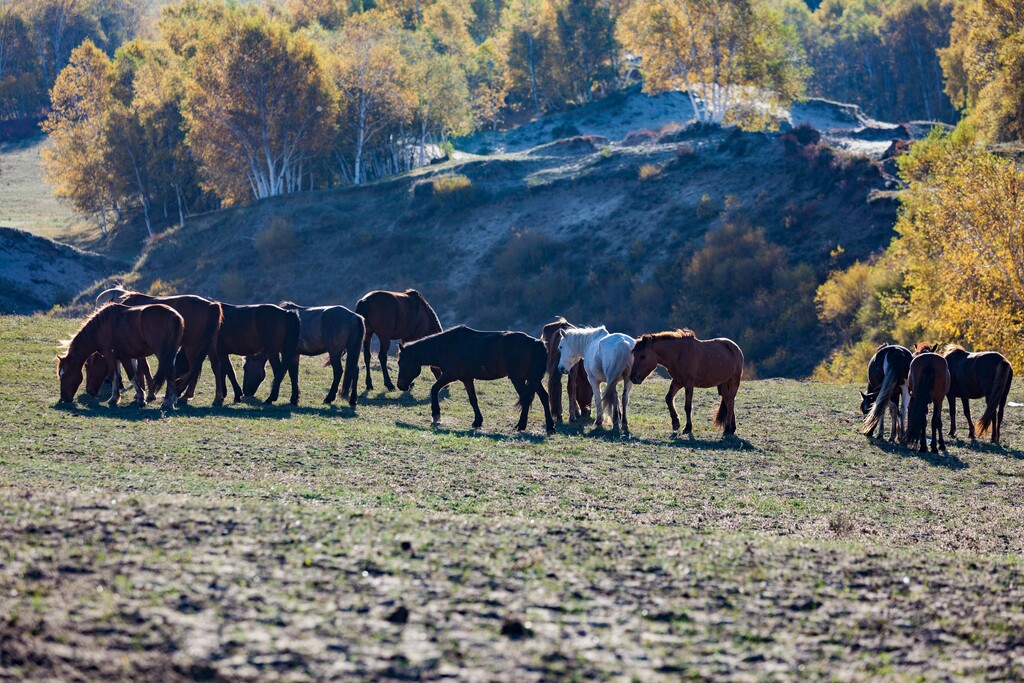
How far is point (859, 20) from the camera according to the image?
138375mm

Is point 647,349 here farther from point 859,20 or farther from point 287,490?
point 859,20

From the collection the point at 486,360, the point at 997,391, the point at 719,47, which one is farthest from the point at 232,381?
the point at 719,47

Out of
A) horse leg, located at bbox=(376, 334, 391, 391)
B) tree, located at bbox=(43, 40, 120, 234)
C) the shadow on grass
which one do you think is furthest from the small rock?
tree, located at bbox=(43, 40, 120, 234)

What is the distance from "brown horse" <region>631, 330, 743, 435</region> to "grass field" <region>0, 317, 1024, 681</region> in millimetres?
2856

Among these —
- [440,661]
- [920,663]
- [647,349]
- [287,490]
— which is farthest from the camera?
[647,349]

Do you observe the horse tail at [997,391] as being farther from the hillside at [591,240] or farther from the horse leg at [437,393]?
the hillside at [591,240]

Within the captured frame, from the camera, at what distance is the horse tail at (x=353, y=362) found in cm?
2277

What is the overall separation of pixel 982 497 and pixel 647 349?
668 cm

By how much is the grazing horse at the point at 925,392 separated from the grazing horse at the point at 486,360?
670 centimetres

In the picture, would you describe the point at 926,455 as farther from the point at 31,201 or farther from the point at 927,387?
the point at 31,201

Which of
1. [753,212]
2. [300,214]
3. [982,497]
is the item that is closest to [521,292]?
[753,212]

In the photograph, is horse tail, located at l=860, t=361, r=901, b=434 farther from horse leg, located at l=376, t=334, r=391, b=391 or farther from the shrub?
the shrub

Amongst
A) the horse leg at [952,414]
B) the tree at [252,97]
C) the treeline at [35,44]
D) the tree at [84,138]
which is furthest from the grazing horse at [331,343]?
the treeline at [35,44]

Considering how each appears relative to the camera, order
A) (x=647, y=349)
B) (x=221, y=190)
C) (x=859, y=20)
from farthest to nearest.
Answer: (x=859, y=20)
(x=221, y=190)
(x=647, y=349)
